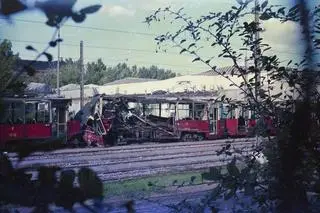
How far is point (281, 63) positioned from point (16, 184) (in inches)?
71.6

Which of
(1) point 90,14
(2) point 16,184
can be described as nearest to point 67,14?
(1) point 90,14

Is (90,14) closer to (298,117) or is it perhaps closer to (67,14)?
(67,14)

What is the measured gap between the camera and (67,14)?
5.46 ft

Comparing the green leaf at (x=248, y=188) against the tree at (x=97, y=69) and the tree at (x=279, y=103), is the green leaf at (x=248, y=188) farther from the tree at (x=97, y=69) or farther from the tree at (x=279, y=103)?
the tree at (x=97, y=69)

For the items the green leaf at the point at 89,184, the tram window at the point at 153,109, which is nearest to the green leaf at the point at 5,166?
the green leaf at the point at 89,184

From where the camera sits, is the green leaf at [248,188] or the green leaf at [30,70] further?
the green leaf at [248,188]

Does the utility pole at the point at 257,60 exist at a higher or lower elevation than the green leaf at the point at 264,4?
lower

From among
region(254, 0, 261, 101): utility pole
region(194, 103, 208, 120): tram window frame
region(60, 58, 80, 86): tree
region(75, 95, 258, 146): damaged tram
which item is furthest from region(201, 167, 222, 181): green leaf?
region(194, 103, 208, 120): tram window frame

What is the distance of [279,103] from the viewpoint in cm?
313

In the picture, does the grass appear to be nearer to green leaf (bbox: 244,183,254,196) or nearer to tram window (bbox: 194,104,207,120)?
Result: green leaf (bbox: 244,183,254,196)

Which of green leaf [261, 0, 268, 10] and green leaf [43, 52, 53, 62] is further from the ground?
green leaf [261, 0, 268, 10]

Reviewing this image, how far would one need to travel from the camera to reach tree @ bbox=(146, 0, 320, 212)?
2.84 m

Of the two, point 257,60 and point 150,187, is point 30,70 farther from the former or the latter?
point 150,187

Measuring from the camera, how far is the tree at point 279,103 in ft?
9.33
